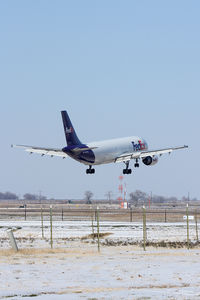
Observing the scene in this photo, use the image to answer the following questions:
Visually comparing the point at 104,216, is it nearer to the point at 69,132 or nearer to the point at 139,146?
the point at 139,146

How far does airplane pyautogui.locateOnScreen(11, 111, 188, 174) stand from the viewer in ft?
271

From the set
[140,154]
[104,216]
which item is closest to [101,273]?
[104,216]

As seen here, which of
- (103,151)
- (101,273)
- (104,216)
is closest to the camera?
(101,273)

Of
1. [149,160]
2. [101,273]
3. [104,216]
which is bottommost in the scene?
[101,273]

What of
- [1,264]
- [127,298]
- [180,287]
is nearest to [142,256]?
[1,264]

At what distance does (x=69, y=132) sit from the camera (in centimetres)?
8694

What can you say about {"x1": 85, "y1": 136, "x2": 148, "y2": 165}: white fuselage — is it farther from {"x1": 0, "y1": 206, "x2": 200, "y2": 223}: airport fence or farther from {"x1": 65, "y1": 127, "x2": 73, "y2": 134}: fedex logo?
{"x1": 0, "y1": 206, "x2": 200, "y2": 223}: airport fence

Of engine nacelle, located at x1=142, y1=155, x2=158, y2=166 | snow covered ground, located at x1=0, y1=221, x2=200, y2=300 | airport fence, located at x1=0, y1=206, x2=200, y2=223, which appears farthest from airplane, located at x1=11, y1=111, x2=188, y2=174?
snow covered ground, located at x1=0, y1=221, x2=200, y2=300

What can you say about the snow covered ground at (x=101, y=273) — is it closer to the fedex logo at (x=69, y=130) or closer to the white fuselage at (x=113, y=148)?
the white fuselage at (x=113, y=148)

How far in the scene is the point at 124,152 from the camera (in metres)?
87.8

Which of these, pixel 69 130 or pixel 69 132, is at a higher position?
pixel 69 130

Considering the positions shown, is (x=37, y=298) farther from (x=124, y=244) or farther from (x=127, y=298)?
(x=124, y=244)

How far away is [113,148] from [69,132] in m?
5.98

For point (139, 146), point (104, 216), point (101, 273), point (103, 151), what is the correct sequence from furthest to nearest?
point (139, 146) < point (104, 216) < point (103, 151) < point (101, 273)
